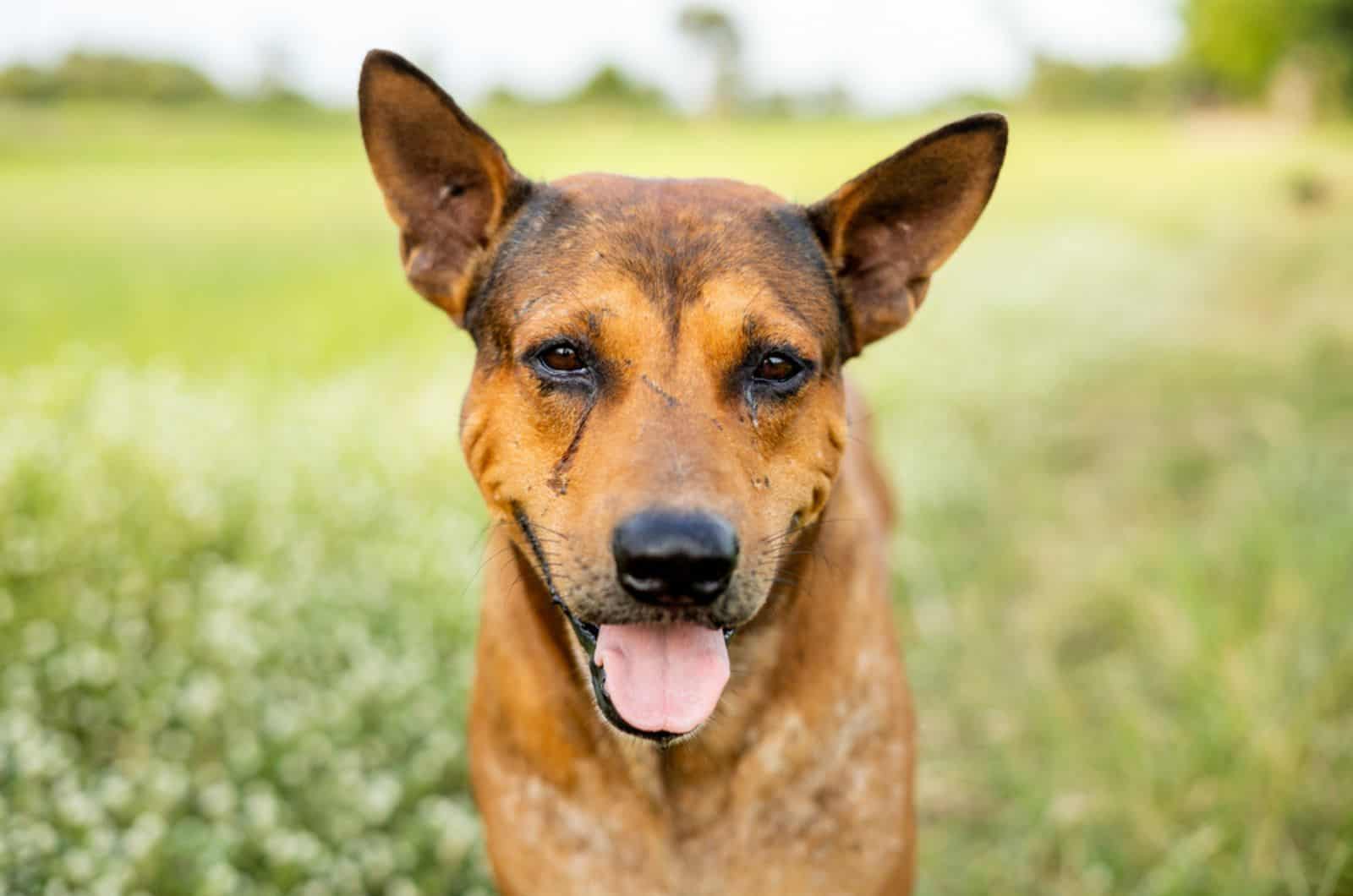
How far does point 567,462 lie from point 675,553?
0.52 meters

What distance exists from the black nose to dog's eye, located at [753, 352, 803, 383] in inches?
24.8

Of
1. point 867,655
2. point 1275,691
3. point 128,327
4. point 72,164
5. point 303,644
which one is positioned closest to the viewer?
point 867,655

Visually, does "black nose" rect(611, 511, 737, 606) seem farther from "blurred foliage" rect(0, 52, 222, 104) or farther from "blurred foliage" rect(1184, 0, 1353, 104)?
"blurred foliage" rect(1184, 0, 1353, 104)

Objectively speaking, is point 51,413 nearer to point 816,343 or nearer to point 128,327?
point 128,327

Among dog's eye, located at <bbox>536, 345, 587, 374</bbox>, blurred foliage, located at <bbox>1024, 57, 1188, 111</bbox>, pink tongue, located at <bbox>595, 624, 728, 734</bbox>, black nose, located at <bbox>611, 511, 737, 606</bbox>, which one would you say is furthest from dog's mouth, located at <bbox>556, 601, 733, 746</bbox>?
blurred foliage, located at <bbox>1024, 57, 1188, 111</bbox>

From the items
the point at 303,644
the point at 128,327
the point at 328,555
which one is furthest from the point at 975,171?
the point at 128,327

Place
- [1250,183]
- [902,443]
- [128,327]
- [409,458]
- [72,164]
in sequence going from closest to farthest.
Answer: [409,458], [128,327], [902,443], [72,164], [1250,183]

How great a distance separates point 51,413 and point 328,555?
183 cm

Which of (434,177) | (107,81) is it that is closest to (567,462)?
(434,177)

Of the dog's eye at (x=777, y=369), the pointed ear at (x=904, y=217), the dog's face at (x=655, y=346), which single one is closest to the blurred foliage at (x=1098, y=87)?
the pointed ear at (x=904, y=217)

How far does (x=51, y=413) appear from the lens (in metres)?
6.20

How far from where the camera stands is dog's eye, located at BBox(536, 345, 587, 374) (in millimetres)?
2908

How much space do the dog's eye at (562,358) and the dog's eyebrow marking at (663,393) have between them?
0.67 feet

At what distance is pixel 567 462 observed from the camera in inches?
109
